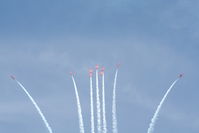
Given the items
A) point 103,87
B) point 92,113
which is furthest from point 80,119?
point 103,87

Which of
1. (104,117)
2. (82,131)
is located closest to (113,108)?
(104,117)

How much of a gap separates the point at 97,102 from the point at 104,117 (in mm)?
5184

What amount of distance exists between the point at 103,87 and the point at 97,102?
507 centimetres

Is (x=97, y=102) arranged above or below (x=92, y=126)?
above

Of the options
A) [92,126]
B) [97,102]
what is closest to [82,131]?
[92,126]

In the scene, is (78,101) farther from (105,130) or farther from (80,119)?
(105,130)

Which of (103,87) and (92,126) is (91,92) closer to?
(103,87)

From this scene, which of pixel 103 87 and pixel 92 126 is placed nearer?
pixel 92 126

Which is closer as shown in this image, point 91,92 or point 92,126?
point 92,126

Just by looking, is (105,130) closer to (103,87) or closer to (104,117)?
(104,117)

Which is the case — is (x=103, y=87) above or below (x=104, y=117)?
above

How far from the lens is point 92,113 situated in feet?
344

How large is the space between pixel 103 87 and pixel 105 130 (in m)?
13.8

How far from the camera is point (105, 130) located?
102 meters
